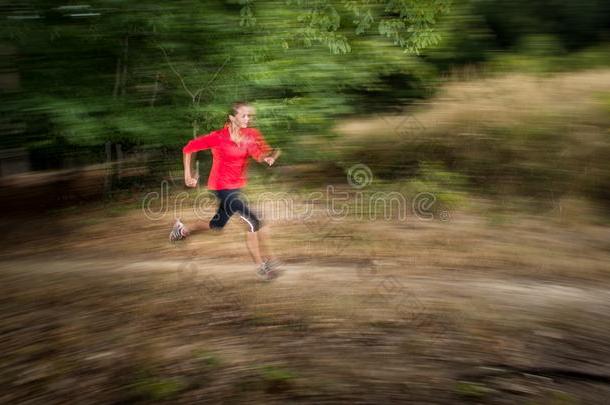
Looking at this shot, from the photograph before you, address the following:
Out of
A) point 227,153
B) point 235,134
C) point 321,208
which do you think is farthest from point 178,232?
point 321,208

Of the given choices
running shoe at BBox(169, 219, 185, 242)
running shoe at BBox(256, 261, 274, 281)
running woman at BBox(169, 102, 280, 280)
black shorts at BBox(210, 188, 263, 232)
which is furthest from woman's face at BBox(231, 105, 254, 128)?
running shoe at BBox(169, 219, 185, 242)

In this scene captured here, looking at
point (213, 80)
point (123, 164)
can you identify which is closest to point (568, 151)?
point (213, 80)

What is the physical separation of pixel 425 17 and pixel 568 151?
108 inches

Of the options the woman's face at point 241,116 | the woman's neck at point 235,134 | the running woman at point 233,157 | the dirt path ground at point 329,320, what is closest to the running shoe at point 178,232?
the dirt path ground at point 329,320

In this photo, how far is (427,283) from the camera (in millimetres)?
5625

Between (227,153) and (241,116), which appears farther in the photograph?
(227,153)

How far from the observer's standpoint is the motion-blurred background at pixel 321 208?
4.12 m

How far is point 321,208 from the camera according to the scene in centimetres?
856

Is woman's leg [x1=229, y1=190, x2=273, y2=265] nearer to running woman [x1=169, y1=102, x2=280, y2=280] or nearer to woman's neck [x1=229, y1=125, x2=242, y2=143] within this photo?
running woman [x1=169, y1=102, x2=280, y2=280]

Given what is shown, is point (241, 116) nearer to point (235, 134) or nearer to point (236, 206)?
point (235, 134)

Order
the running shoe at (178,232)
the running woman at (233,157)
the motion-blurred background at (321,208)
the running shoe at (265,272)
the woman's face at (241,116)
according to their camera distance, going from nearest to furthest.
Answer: the motion-blurred background at (321,208)
the woman's face at (241,116)
the running woman at (233,157)
the running shoe at (265,272)
the running shoe at (178,232)

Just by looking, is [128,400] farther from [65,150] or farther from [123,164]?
[123,164]

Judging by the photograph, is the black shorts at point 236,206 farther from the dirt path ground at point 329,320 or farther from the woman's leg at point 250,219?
the dirt path ground at point 329,320

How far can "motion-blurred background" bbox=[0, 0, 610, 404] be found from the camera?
13.5 ft
